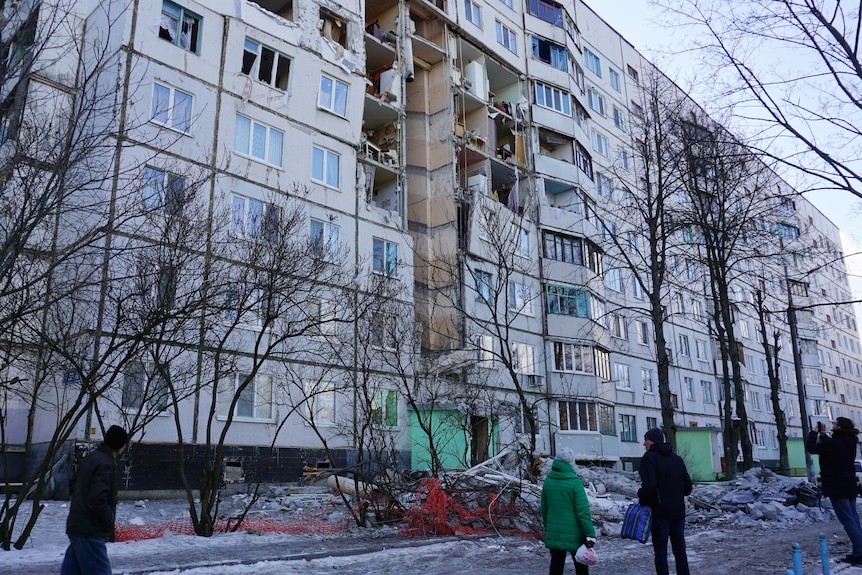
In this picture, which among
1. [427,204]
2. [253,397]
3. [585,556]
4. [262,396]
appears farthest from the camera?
[427,204]

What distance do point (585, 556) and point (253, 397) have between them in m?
17.5

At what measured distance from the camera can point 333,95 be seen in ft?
92.3

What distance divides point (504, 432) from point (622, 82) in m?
28.9

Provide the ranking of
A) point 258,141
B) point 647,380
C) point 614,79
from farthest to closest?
point 614,79, point 647,380, point 258,141

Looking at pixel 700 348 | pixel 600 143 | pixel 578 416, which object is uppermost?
pixel 600 143

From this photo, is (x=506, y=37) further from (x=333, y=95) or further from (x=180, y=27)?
(x=180, y=27)

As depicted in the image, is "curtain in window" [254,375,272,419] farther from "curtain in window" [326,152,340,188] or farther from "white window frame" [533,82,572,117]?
"white window frame" [533,82,572,117]

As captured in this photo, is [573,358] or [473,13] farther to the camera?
[473,13]


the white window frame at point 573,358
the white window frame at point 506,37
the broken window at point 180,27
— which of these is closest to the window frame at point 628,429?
the white window frame at point 573,358

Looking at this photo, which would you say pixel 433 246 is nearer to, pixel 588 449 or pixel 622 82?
pixel 588 449

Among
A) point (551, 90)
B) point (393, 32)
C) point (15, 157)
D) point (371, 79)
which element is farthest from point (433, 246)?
point (15, 157)

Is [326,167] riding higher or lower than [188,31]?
lower

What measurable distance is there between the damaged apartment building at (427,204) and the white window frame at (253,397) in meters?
0.08

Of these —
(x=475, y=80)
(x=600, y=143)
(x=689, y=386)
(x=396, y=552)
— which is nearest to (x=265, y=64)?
(x=475, y=80)
